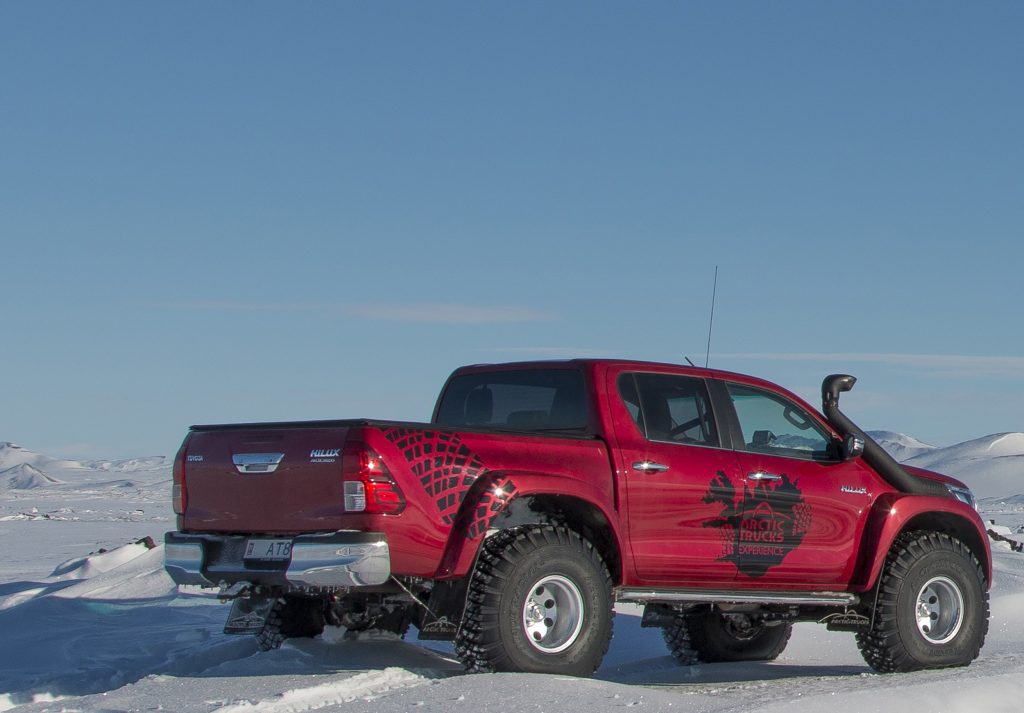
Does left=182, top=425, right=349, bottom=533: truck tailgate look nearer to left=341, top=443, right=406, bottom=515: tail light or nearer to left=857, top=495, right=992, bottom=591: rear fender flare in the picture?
left=341, top=443, right=406, bottom=515: tail light

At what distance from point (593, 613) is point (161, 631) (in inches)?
188

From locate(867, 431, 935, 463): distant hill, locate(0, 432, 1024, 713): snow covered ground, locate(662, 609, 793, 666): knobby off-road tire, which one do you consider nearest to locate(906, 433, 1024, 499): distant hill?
locate(867, 431, 935, 463): distant hill

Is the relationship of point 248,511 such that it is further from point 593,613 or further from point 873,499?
point 873,499

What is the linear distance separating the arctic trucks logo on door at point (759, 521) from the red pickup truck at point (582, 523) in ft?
0.04

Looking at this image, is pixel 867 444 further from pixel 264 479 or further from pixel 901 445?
pixel 901 445

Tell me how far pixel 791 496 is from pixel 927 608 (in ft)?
4.18

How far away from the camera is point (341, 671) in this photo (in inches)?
294

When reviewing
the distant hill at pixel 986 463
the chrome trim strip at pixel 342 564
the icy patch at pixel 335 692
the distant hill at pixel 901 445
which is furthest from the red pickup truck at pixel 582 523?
the distant hill at pixel 901 445

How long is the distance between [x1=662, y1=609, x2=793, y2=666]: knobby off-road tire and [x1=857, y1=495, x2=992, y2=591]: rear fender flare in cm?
112

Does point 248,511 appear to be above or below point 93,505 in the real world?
above

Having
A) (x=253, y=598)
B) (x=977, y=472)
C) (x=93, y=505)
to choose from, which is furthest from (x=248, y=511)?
(x=977, y=472)

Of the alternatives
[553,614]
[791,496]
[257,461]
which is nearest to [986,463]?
[791,496]

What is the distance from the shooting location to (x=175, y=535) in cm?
761

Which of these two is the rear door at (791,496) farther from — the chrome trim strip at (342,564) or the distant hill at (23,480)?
the distant hill at (23,480)
